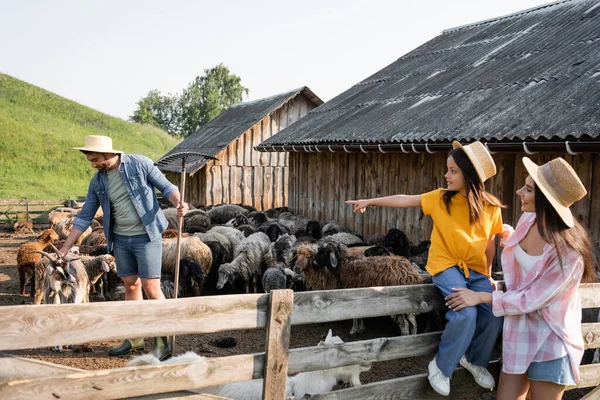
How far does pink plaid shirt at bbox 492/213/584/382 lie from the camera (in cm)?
354

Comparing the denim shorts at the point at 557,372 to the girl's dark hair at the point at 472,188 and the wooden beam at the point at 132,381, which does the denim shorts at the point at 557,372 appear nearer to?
the girl's dark hair at the point at 472,188

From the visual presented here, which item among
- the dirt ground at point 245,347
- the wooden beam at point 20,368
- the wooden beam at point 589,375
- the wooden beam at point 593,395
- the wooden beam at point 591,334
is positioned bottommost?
the dirt ground at point 245,347

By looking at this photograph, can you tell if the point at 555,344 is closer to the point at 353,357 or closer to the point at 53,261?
the point at 353,357

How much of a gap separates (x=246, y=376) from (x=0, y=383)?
4.77 feet

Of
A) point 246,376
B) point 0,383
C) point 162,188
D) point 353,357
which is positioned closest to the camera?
point 0,383

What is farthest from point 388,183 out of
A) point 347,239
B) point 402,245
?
point 402,245

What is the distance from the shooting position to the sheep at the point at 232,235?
39.6 feet

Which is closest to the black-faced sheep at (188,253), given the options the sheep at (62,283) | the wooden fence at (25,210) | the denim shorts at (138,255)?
the sheep at (62,283)

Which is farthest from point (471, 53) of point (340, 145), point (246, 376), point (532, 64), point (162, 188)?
point (246, 376)

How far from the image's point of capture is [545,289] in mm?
3562

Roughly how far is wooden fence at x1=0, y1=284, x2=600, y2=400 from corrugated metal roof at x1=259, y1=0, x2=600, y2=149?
13.0 ft

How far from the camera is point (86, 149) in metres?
5.61

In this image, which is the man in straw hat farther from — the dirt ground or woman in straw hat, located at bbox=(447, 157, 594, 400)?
woman in straw hat, located at bbox=(447, 157, 594, 400)

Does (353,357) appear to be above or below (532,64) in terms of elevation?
below
